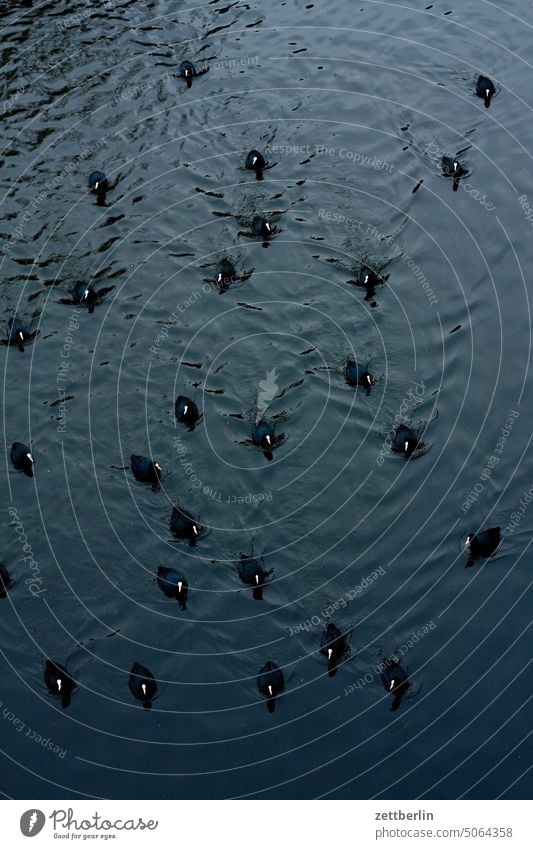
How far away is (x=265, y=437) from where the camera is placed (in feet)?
65.5

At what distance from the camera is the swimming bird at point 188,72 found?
26875 mm

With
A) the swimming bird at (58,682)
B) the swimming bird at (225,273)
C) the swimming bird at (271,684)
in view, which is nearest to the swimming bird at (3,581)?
the swimming bird at (58,682)

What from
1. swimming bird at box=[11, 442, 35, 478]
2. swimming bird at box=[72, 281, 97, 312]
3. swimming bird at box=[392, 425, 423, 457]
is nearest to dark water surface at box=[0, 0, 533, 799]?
swimming bird at box=[11, 442, 35, 478]

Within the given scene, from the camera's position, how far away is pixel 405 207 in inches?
950

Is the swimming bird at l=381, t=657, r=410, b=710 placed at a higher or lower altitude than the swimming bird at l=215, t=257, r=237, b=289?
lower

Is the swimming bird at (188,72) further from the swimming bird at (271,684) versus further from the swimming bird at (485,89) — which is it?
the swimming bird at (271,684)

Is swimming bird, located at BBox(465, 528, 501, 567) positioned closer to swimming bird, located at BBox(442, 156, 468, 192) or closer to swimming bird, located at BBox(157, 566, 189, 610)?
swimming bird, located at BBox(157, 566, 189, 610)

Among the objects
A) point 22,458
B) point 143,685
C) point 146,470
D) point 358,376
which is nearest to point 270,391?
point 358,376

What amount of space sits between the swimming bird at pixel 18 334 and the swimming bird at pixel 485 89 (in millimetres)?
11935

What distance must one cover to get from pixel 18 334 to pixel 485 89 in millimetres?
12226

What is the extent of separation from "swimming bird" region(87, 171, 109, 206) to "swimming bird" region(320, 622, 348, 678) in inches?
452

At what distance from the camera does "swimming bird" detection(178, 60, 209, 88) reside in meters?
26.9

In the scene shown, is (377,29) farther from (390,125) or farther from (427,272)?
(427,272)

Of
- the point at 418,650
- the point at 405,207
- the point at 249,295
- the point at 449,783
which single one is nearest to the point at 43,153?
the point at 249,295
